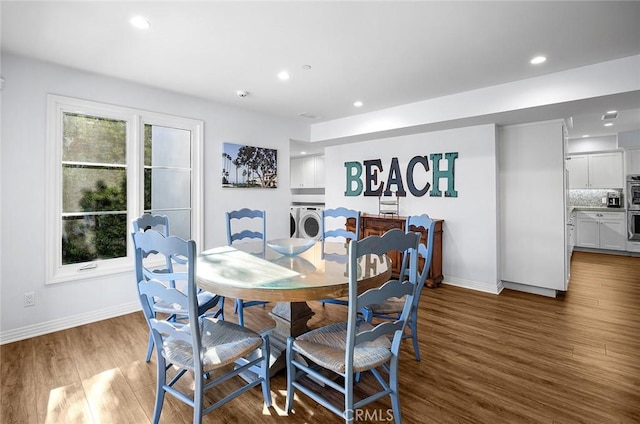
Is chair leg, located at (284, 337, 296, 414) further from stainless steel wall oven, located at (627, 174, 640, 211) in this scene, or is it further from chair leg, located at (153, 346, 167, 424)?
stainless steel wall oven, located at (627, 174, 640, 211)

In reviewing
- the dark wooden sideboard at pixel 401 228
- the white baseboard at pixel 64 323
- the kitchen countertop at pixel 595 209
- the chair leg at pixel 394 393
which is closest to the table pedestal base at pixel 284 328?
the chair leg at pixel 394 393

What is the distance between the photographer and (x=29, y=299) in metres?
2.76

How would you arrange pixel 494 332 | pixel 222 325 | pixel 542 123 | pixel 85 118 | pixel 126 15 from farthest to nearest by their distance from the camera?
pixel 542 123 < pixel 85 118 < pixel 494 332 < pixel 126 15 < pixel 222 325

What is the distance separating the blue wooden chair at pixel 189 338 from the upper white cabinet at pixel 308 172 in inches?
223

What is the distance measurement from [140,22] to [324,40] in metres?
1.32

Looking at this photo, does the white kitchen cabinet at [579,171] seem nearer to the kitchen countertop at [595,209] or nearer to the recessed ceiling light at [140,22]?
the kitchen countertop at [595,209]

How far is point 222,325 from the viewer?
1873 mm

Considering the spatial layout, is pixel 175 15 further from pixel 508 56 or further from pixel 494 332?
pixel 494 332

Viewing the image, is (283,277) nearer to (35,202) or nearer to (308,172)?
(35,202)

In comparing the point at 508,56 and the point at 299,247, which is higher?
the point at 508,56

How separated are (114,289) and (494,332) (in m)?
3.79

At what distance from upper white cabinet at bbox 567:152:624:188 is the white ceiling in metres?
4.78

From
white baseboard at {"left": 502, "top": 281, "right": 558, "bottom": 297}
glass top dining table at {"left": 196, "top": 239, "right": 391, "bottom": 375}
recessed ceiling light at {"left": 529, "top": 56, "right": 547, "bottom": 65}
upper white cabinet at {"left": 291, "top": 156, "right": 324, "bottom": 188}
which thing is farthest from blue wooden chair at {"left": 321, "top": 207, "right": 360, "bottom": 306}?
white baseboard at {"left": 502, "top": 281, "right": 558, "bottom": 297}

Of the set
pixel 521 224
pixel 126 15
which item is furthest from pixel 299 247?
pixel 521 224
